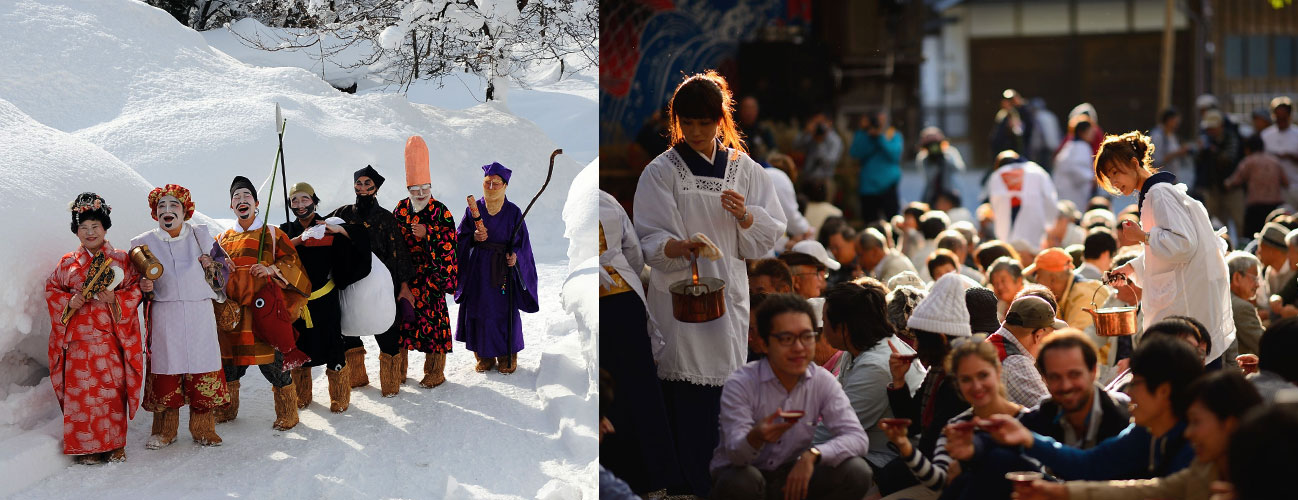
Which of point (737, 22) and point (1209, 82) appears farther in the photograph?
point (1209, 82)

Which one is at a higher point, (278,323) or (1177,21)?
(1177,21)

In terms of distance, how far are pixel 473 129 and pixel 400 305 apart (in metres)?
0.74

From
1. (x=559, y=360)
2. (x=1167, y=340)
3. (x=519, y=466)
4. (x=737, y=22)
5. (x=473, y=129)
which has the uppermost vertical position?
(x=737, y=22)

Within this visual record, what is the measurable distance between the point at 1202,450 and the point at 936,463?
0.73 metres

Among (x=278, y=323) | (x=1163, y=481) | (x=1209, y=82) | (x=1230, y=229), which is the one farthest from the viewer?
(x=1209, y=82)

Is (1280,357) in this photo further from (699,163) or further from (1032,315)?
(699,163)

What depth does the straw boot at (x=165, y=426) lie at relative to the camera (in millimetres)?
4688

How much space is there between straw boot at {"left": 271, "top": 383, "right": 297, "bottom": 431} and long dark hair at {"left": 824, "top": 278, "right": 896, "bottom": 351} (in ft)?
6.77

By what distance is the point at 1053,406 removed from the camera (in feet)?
10.6

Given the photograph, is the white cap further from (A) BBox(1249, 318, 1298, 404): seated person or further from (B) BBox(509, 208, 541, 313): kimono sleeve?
(A) BBox(1249, 318, 1298, 404): seated person

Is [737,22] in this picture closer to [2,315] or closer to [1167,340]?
[2,315]

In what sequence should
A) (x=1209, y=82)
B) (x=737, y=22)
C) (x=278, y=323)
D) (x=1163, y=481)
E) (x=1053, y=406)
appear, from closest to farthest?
(x=1163, y=481)
(x=1053, y=406)
(x=278, y=323)
(x=737, y=22)
(x=1209, y=82)

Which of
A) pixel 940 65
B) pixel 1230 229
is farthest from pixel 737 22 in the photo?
pixel 940 65

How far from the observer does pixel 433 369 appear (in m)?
5.07
